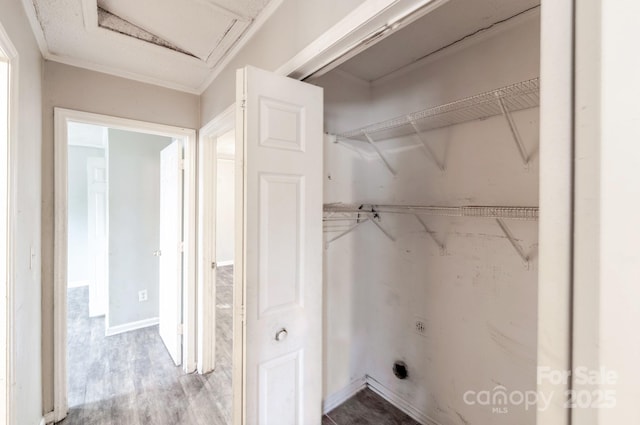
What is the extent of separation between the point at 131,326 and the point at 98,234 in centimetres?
141

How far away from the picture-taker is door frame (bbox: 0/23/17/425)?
1148 mm

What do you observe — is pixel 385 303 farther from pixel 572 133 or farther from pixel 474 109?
pixel 572 133

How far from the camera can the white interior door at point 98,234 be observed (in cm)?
355

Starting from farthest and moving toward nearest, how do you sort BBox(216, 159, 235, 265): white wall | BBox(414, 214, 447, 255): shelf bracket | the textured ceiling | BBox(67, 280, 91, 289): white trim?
BBox(216, 159, 235, 265): white wall → BBox(67, 280, 91, 289): white trim → BBox(414, 214, 447, 255): shelf bracket → the textured ceiling

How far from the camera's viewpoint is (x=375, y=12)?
93 cm

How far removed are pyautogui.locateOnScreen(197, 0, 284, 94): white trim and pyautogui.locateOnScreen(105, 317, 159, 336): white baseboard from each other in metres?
2.74

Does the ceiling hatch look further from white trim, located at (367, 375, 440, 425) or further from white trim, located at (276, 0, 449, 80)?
white trim, located at (367, 375, 440, 425)

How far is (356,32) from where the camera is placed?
102 centimetres

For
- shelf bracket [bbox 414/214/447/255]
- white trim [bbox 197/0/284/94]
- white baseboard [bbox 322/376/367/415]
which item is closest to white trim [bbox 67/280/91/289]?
white trim [bbox 197/0/284/94]

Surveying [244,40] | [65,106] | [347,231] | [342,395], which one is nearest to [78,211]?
[65,106]

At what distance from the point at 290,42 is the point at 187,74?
1256 mm

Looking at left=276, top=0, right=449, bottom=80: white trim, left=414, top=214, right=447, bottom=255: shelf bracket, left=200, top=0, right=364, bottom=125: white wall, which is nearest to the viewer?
left=276, top=0, right=449, bottom=80: white trim

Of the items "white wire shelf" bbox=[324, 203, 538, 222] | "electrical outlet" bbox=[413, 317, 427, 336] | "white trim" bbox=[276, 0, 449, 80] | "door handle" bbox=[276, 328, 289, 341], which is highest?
"white trim" bbox=[276, 0, 449, 80]

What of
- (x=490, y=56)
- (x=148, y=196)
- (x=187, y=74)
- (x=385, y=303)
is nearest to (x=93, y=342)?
(x=148, y=196)
